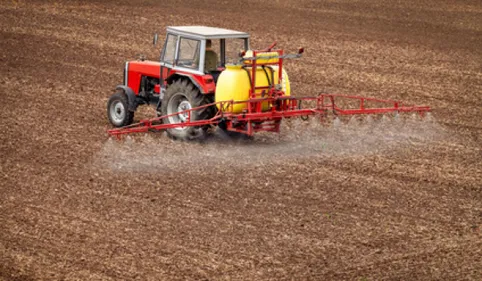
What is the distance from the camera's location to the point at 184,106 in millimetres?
14844

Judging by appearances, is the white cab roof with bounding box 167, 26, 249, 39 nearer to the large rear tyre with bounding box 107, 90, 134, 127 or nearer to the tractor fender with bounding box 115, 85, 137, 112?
the tractor fender with bounding box 115, 85, 137, 112

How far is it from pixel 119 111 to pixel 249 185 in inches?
161

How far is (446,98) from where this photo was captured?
19.5m

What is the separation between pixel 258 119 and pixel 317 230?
3.39 meters

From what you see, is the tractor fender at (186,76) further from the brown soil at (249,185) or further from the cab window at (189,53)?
the brown soil at (249,185)

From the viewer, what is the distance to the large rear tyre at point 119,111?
15578mm

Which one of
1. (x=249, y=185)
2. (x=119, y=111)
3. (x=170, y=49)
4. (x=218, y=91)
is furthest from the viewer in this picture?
(x=119, y=111)

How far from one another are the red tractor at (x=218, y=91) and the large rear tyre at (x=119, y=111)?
2 cm

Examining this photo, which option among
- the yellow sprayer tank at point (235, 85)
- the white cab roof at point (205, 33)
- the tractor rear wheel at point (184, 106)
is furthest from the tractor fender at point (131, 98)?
the yellow sprayer tank at point (235, 85)

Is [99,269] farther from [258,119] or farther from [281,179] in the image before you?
[258,119]

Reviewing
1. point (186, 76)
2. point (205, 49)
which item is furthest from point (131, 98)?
point (205, 49)

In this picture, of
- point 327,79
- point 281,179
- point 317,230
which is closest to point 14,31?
point 327,79

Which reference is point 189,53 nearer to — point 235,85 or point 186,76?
point 186,76

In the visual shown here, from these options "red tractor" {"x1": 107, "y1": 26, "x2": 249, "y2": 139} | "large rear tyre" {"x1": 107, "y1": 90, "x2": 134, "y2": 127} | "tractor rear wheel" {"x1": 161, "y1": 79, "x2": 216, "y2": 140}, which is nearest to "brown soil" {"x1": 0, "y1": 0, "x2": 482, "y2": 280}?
"tractor rear wheel" {"x1": 161, "y1": 79, "x2": 216, "y2": 140}
